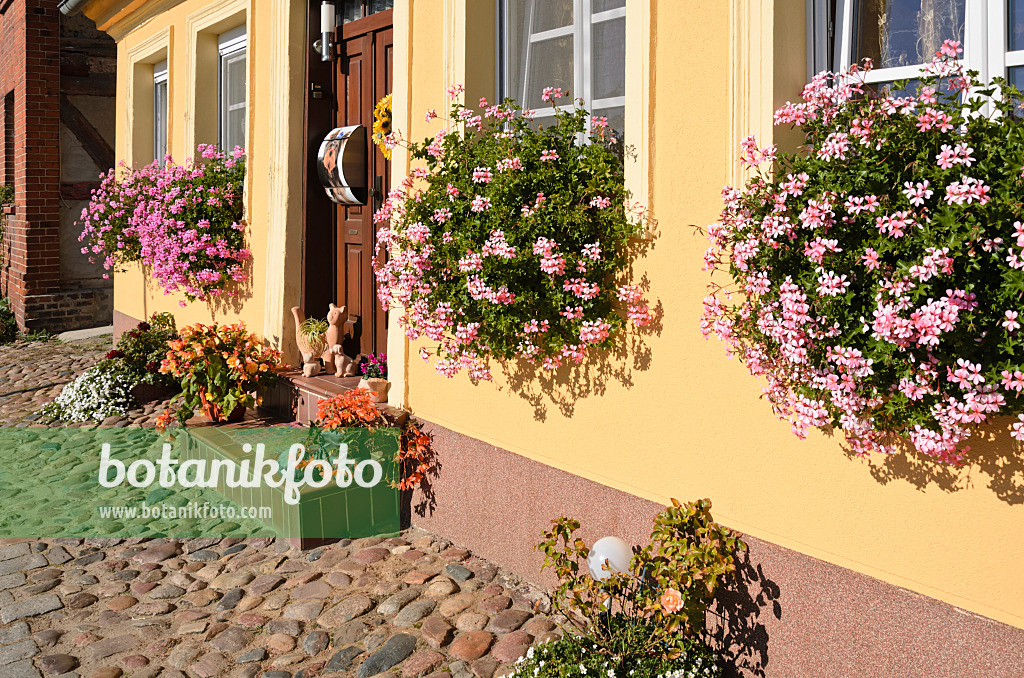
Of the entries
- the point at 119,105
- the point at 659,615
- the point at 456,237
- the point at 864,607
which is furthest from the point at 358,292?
the point at 119,105

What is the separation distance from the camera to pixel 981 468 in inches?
99.9

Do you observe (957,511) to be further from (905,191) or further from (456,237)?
(456,237)

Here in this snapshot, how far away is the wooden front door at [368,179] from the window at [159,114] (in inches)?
154

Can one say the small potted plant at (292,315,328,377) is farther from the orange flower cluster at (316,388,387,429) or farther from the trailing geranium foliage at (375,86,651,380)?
the trailing geranium foliage at (375,86,651,380)

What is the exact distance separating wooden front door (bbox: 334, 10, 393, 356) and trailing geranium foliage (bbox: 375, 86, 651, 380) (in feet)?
5.85

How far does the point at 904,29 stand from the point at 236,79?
588 cm

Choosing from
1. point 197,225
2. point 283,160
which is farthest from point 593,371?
point 197,225

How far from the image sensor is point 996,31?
2.61 m

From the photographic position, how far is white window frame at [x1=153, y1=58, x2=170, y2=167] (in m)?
9.12

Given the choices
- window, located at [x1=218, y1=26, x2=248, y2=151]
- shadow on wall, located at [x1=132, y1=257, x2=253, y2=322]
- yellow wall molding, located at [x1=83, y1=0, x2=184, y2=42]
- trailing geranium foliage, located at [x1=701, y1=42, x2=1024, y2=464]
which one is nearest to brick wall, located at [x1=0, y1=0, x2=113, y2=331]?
yellow wall molding, located at [x1=83, y1=0, x2=184, y2=42]

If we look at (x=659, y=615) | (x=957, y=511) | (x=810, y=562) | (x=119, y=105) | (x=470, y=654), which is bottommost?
(x=470, y=654)

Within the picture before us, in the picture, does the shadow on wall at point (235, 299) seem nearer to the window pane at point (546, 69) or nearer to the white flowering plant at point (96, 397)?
the white flowering plant at point (96, 397)

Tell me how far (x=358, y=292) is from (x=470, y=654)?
314 centimetres

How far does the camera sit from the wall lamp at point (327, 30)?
5.83 metres
